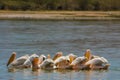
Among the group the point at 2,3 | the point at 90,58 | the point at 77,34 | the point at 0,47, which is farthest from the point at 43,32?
the point at 2,3

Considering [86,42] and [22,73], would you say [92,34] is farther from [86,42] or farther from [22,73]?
[22,73]

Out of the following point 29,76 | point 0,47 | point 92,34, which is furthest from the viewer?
point 92,34

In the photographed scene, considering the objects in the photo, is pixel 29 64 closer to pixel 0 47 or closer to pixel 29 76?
pixel 29 76

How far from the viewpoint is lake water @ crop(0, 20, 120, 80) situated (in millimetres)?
26656

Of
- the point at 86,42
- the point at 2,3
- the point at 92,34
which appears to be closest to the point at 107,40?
the point at 86,42

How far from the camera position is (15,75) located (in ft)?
87.5

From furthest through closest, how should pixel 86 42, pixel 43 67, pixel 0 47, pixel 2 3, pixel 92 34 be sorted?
pixel 2 3 < pixel 92 34 < pixel 86 42 < pixel 0 47 < pixel 43 67

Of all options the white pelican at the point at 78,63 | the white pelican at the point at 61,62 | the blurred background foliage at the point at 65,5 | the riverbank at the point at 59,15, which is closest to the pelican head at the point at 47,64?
the white pelican at the point at 61,62

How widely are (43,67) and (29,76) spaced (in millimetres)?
1950

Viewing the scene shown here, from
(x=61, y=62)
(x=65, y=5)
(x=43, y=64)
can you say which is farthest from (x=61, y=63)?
(x=65, y=5)

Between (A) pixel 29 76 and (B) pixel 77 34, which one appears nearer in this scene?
(A) pixel 29 76

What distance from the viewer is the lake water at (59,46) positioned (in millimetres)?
26656

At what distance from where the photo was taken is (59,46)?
3797cm

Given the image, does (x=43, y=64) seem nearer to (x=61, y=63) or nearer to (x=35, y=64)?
(x=35, y=64)
